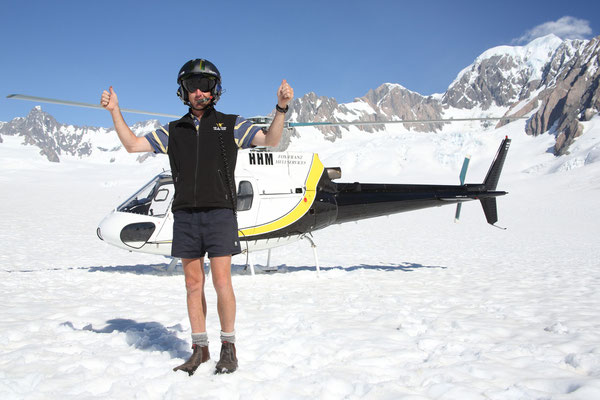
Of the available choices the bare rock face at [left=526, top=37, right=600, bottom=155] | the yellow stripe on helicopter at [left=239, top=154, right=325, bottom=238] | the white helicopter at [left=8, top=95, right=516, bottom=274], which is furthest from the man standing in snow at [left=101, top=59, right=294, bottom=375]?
the bare rock face at [left=526, top=37, right=600, bottom=155]

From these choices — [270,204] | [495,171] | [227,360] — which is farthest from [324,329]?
[495,171]

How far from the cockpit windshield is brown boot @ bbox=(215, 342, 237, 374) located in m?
5.04

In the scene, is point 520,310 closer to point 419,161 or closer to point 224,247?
point 224,247

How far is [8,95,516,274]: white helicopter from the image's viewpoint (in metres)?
7.39

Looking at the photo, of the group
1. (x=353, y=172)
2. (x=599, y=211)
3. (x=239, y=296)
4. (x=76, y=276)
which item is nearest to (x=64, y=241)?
(x=76, y=276)

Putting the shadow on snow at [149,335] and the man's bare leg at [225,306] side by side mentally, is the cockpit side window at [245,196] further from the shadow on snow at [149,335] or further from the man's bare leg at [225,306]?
the man's bare leg at [225,306]

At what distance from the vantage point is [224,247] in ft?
9.86

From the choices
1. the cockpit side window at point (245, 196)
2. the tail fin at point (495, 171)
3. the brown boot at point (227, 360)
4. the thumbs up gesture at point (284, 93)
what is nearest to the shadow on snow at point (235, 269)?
the cockpit side window at point (245, 196)

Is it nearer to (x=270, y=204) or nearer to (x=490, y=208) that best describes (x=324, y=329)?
(x=270, y=204)

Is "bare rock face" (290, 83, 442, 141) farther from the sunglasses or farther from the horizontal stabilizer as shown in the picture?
the sunglasses

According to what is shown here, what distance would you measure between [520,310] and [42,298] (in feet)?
19.9

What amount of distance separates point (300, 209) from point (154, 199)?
2.74 meters

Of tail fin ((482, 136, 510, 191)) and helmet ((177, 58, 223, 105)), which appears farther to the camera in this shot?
tail fin ((482, 136, 510, 191))

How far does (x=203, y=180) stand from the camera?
3.00m
